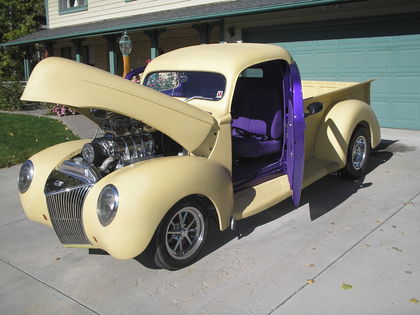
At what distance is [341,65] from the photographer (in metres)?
9.77

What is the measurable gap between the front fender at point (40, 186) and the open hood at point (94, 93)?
39.2 inches

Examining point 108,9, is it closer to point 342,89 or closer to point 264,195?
point 342,89

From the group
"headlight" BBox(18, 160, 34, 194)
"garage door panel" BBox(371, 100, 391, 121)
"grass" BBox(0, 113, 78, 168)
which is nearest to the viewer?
"headlight" BBox(18, 160, 34, 194)

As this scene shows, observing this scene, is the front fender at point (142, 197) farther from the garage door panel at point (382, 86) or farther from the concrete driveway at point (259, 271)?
the garage door panel at point (382, 86)

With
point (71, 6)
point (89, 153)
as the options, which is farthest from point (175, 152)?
point (71, 6)

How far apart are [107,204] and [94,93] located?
32.7 inches

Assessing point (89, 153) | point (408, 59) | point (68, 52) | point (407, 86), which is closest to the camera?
point (89, 153)

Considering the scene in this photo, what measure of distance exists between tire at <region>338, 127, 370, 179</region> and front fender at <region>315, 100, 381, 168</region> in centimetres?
21

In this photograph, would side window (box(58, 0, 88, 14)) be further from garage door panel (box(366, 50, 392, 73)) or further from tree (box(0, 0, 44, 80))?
garage door panel (box(366, 50, 392, 73))

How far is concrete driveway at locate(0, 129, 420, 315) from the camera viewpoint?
308 centimetres

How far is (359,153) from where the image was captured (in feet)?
19.5

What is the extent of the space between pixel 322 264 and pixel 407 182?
284cm

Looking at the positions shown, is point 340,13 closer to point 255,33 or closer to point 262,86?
point 255,33

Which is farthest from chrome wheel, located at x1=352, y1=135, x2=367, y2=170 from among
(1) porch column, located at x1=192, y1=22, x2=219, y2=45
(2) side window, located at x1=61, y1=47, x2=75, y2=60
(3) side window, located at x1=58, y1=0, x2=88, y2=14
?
(2) side window, located at x1=61, y1=47, x2=75, y2=60
